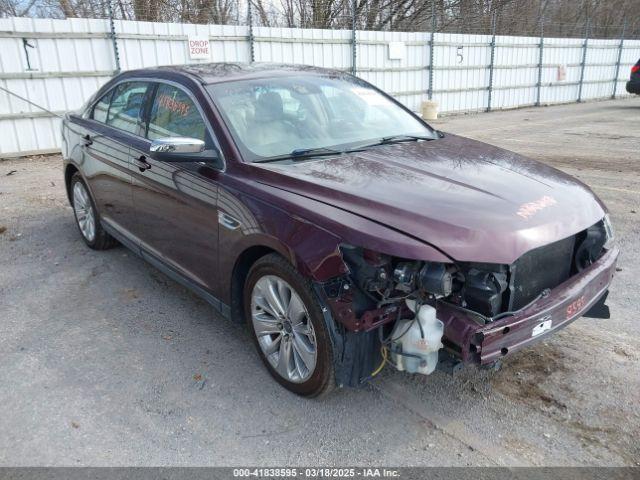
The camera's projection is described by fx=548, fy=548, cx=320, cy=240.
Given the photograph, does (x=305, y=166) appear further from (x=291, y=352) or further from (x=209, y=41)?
(x=209, y=41)

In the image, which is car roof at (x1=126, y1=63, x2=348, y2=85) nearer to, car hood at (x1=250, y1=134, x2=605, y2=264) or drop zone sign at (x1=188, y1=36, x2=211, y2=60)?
car hood at (x1=250, y1=134, x2=605, y2=264)

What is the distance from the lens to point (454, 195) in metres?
2.75

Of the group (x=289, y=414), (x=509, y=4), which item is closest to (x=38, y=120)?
(x=289, y=414)

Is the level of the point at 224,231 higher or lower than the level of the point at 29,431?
higher

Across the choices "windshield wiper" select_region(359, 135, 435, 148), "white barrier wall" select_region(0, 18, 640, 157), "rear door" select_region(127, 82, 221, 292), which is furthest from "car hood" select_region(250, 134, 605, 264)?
"white barrier wall" select_region(0, 18, 640, 157)

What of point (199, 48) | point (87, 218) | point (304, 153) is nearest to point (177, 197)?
point (304, 153)

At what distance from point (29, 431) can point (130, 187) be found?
1.98 meters


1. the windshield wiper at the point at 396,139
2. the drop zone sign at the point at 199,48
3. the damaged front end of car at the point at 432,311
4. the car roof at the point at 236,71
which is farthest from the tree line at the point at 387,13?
the damaged front end of car at the point at 432,311

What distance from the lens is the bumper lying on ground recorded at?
2389 millimetres

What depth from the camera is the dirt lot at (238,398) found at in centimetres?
263

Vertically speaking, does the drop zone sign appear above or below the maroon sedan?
above

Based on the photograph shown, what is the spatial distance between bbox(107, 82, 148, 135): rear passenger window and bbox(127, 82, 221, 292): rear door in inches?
8.2

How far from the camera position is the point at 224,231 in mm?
3186

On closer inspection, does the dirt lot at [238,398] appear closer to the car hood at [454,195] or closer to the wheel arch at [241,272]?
the wheel arch at [241,272]
